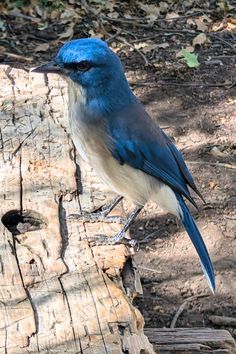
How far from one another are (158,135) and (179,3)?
551 cm

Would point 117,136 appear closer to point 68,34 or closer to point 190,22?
point 68,34

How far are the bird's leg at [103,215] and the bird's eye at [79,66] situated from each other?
0.75m

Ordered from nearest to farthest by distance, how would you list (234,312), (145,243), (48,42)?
(234,312) < (145,243) < (48,42)

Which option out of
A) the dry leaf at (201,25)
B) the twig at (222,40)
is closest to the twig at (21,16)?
the dry leaf at (201,25)

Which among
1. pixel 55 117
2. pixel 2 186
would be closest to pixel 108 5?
pixel 55 117

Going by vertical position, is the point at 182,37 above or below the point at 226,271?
above

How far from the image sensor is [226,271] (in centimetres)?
545

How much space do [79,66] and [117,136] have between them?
45cm

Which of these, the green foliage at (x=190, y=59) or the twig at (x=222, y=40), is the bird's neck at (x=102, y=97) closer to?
the green foliage at (x=190, y=59)

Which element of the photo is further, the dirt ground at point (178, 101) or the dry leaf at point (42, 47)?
the dry leaf at point (42, 47)

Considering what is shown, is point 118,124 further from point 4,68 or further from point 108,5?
point 108,5

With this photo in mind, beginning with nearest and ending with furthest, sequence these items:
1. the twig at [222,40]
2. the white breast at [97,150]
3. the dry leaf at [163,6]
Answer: the white breast at [97,150] < the twig at [222,40] < the dry leaf at [163,6]

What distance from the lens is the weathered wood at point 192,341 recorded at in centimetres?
411

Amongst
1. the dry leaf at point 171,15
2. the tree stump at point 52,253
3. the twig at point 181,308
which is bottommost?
the twig at point 181,308
